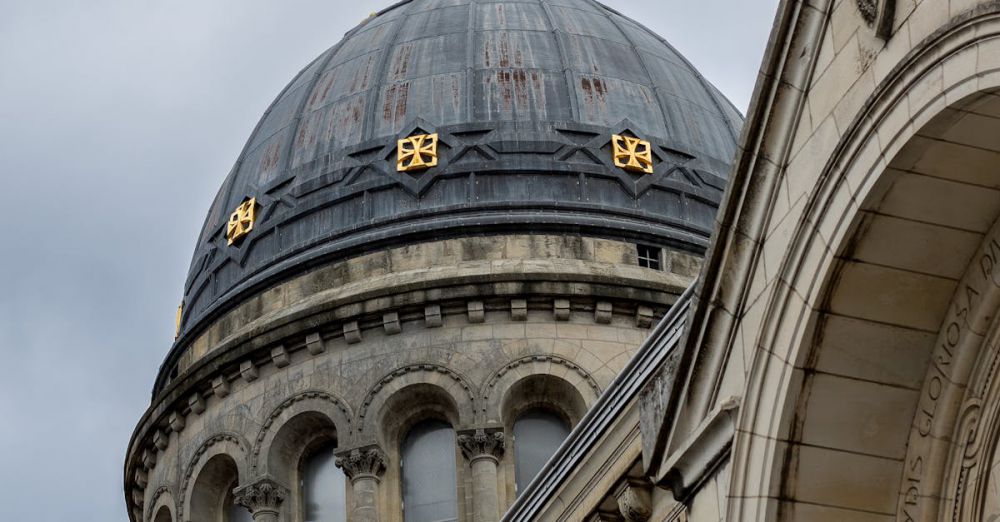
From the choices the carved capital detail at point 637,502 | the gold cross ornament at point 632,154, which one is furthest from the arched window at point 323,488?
the carved capital detail at point 637,502

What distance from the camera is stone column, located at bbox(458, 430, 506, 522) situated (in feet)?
115

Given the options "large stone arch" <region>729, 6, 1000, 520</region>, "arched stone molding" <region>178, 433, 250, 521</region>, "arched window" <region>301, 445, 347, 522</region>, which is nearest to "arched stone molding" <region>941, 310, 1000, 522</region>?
"large stone arch" <region>729, 6, 1000, 520</region>

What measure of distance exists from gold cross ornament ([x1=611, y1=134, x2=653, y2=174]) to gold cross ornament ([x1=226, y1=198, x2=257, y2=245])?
254 inches

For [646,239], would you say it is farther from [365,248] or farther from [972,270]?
[972,270]

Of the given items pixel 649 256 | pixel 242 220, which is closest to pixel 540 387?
pixel 649 256

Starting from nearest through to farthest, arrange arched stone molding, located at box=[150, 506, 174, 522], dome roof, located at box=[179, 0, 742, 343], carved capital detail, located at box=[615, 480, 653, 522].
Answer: carved capital detail, located at box=[615, 480, 653, 522] < dome roof, located at box=[179, 0, 742, 343] < arched stone molding, located at box=[150, 506, 174, 522]

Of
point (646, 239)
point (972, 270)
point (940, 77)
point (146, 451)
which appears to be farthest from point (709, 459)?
point (146, 451)

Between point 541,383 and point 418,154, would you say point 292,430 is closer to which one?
point 541,383

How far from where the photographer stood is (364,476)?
3562 centimetres

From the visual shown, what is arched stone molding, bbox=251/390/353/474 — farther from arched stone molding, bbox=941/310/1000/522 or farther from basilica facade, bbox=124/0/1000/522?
arched stone molding, bbox=941/310/1000/522

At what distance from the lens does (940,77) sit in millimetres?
14055

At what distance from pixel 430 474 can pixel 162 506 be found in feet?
18.7

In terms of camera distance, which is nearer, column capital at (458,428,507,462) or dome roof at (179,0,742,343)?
column capital at (458,428,507,462)

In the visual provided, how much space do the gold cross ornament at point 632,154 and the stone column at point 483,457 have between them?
5586mm
